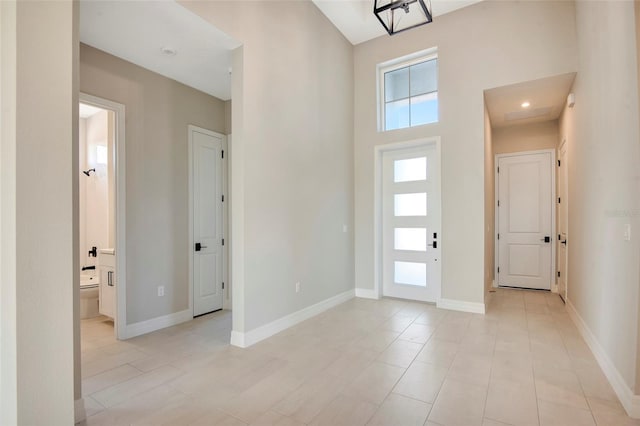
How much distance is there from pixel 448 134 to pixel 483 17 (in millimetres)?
1502

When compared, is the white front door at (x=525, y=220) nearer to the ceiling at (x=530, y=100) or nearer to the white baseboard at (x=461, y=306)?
the ceiling at (x=530, y=100)

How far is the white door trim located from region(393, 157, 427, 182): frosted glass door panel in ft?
11.7

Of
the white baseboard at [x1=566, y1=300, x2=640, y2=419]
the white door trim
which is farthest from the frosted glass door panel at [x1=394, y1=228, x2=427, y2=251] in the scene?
the white door trim

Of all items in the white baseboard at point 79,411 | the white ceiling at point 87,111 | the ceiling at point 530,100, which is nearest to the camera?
the white baseboard at point 79,411

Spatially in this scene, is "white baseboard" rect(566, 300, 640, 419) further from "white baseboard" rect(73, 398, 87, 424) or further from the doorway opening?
"white baseboard" rect(73, 398, 87, 424)

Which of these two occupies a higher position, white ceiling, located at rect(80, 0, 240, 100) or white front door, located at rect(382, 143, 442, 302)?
white ceiling, located at rect(80, 0, 240, 100)

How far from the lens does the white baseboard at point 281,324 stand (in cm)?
309

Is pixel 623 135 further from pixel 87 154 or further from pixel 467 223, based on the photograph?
pixel 87 154

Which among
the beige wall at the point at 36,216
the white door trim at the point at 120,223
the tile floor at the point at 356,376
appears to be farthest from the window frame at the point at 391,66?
the beige wall at the point at 36,216

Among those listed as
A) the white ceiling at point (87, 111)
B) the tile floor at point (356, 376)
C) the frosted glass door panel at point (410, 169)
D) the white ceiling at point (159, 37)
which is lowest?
the tile floor at point (356, 376)

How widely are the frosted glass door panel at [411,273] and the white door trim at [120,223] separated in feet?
11.7

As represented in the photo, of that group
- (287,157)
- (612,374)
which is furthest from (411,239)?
(612,374)

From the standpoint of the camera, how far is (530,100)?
4.44 metres

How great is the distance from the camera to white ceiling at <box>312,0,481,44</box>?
165 inches
